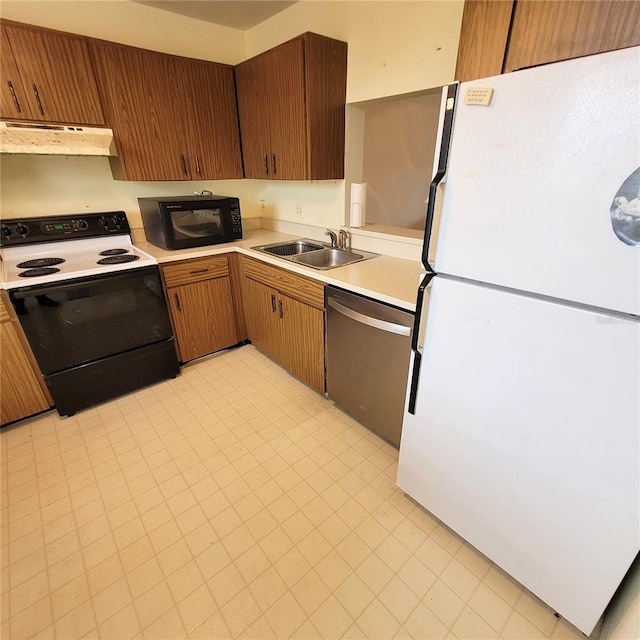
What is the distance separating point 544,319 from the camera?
910mm

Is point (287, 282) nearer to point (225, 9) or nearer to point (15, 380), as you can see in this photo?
point (15, 380)

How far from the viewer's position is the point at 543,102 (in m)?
0.80

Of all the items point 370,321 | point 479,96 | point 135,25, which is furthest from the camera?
point 135,25

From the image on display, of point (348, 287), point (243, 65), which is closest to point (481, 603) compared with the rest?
point (348, 287)

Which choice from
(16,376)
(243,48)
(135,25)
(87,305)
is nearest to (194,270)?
(87,305)

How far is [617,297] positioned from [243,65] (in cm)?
269

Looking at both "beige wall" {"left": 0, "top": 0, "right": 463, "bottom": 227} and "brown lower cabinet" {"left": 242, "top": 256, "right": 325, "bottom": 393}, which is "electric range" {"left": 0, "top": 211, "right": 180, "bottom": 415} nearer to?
"beige wall" {"left": 0, "top": 0, "right": 463, "bottom": 227}

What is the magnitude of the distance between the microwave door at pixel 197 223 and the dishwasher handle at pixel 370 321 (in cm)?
124

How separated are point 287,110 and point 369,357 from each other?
1.66 metres

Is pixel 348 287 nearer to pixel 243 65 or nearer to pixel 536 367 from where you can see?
pixel 536 367

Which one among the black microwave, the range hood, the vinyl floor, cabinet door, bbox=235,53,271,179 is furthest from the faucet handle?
the range hood

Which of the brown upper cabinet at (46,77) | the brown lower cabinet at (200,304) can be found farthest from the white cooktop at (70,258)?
the brown upper cabinet at (46,77)

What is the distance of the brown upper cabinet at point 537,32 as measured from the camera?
88cm

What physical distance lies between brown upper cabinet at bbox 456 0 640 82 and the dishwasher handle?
97 centimetres
